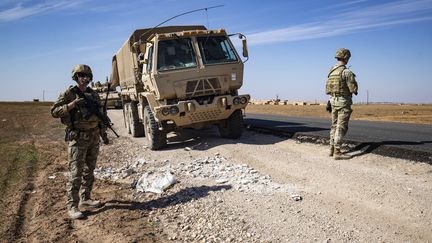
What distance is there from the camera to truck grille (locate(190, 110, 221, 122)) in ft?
30.4

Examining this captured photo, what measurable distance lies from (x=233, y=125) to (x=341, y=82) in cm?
353

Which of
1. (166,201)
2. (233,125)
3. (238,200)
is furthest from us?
(233,125)

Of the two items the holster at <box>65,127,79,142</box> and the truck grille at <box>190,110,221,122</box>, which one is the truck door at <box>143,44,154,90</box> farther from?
the holster at <box>65,127,79,142</box>

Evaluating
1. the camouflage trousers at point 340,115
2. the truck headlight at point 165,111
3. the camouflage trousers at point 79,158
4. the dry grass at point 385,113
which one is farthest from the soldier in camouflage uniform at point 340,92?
the dry grass at point 385,113

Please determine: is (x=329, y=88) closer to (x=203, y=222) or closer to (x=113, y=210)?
(x=203, y=222)

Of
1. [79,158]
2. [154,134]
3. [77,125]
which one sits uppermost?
[77,125]

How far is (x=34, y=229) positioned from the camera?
201 inches

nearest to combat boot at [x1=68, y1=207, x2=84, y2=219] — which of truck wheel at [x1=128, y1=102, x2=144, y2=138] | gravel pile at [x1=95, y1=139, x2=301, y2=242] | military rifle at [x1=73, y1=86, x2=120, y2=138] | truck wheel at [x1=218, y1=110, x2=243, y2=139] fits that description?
gravel pile at [x1=95, y1=139, x2=301, y2=242]

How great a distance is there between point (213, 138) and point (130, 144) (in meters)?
2.51

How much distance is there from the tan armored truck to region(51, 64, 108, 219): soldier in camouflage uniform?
351 centimetres

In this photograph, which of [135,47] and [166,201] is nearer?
[166,201]

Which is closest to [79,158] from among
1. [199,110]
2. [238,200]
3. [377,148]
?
[238,200]

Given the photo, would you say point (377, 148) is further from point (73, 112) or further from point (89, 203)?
point (73, 112)

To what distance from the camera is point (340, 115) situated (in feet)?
23.8
